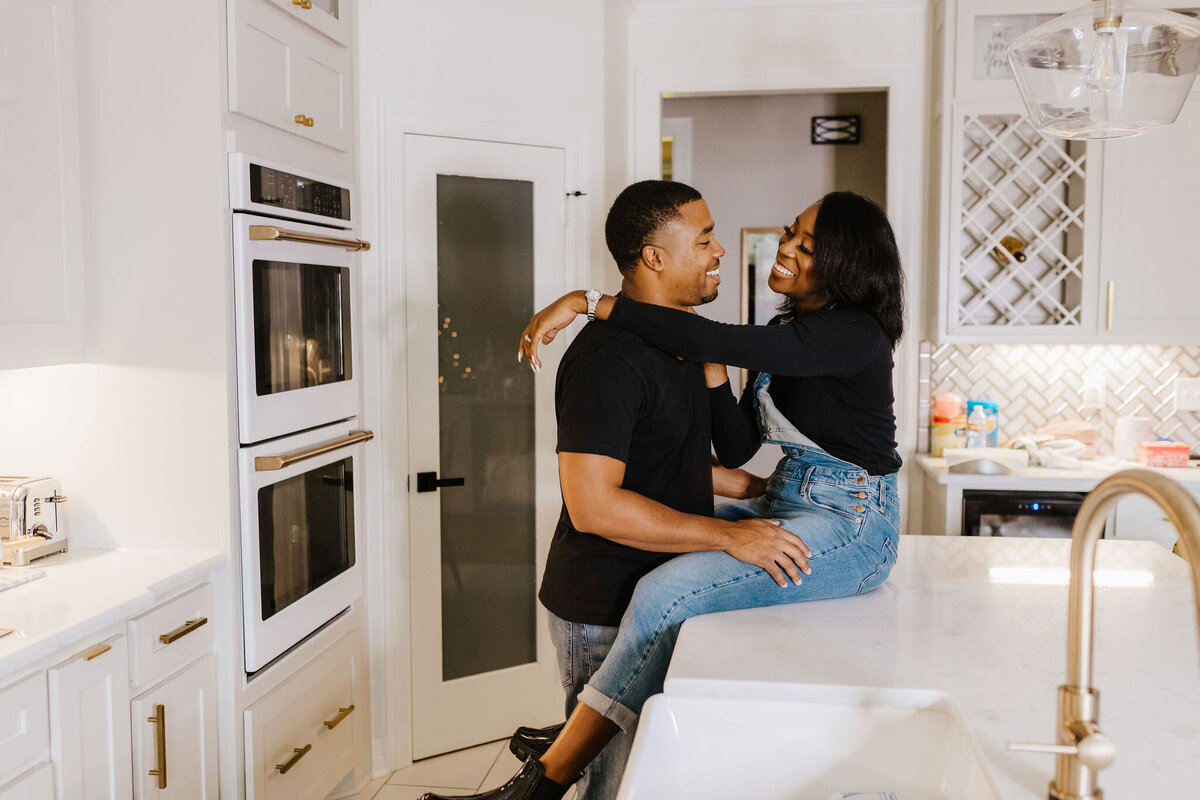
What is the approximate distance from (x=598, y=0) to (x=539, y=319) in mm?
1849

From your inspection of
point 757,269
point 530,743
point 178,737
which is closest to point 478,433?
point 178,737

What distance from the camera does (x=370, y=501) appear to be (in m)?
3.15

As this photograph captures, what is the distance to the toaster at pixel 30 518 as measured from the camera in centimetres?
215

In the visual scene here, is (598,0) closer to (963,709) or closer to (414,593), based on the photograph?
(414,593)

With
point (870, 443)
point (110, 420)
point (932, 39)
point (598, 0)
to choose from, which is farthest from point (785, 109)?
point (110, 420)

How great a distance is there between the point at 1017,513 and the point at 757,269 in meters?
1.89

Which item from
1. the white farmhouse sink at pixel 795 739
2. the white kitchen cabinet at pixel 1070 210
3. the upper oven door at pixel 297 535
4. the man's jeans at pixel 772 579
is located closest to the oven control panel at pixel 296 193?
the upper oven door at pixel 297 535

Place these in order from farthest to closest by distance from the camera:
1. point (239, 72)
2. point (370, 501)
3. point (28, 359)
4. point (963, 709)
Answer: point (370, 501) → point (239, 72) → point (28, 359) → point (963, 709)

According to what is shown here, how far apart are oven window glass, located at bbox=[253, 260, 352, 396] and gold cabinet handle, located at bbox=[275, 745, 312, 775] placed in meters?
0.97

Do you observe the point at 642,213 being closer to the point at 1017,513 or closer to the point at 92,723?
the point at 92,723

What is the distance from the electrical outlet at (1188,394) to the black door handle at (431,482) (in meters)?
2.74

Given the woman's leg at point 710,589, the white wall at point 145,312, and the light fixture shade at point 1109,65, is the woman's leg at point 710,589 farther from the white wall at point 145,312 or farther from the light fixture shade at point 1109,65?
the white wall at point 145,312

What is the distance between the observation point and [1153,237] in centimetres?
348

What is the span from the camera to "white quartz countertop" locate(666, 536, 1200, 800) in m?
1.17
